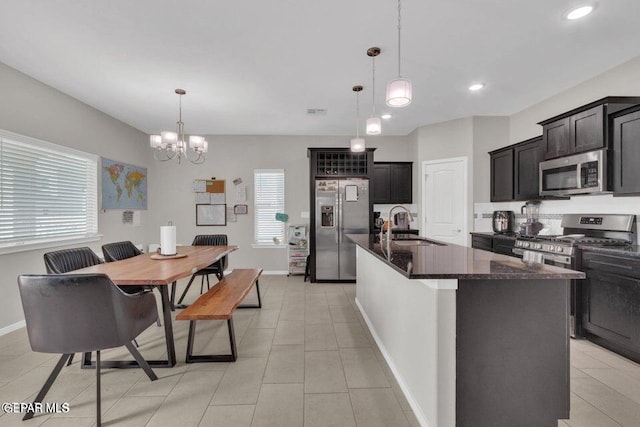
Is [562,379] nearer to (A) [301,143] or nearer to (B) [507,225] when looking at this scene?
(B) [507,225]

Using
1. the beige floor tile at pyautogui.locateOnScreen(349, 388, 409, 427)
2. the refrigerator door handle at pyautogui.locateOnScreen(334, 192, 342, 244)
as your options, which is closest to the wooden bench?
the beige floor tile at pyautogui.locateOnScreen(349, 388, 409, 427)

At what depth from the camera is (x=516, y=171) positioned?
3.94m

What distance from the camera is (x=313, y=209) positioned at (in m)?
4.88

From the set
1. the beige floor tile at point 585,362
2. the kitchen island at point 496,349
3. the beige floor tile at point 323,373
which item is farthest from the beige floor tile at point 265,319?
the beige floor tile at point 585,362

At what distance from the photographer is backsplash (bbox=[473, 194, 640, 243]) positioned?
9.40 ft

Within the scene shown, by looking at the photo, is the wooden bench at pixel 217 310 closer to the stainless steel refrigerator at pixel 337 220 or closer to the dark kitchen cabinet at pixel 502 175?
the stainless steel refrigerator at pixel 337 220

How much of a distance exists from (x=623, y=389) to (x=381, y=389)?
5.52ft

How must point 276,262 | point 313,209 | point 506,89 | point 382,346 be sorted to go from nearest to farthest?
point 382,346 < point 506,89 < point 313,209 < point 276,262

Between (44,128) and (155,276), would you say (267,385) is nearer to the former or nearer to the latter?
(155,276)

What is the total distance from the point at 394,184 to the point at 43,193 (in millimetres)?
5063

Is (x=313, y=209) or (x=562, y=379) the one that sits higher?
(x=313, y=209)

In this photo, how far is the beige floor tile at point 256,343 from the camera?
2486 mm

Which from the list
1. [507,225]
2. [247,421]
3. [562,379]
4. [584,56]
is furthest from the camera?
[507,225]

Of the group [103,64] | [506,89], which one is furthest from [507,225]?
[103,64]
